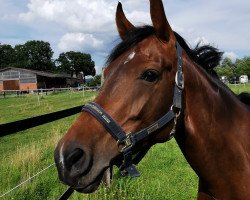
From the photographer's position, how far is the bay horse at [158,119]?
257 centimetres

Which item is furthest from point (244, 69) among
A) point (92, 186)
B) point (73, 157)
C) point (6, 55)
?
point (73, 157)

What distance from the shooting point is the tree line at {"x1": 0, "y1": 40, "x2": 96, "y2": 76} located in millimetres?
146250

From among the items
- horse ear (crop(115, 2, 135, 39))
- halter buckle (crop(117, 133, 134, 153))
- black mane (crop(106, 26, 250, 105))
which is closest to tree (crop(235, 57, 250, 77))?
black mane (crop(106, 26, 250, 105))

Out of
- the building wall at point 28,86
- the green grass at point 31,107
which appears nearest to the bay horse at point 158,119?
the green grass at point 31,107

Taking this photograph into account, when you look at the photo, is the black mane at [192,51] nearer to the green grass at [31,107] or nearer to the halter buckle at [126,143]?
the halter buckle at [126,143]

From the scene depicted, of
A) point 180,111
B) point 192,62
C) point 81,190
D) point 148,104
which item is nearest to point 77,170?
point 81,190

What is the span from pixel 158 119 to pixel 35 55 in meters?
150

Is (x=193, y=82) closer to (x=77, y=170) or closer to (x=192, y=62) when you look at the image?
(x=192, y=62)

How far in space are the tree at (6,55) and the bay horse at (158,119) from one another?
5938 inches

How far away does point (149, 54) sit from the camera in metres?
2.84

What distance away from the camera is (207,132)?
9.93ft

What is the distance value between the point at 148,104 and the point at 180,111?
0.31 metres

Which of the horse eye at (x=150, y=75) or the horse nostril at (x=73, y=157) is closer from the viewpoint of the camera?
the horse nostril at (x=73, y=157)

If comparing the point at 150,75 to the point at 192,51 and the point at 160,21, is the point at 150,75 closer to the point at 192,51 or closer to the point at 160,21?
the point at 160,21
